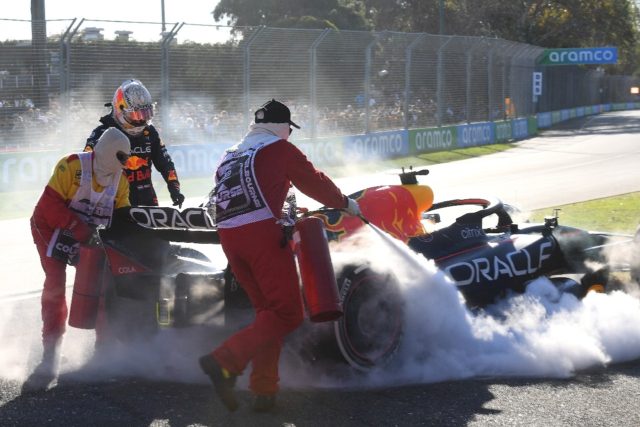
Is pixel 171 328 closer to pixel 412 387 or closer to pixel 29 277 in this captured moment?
pixel 412 387

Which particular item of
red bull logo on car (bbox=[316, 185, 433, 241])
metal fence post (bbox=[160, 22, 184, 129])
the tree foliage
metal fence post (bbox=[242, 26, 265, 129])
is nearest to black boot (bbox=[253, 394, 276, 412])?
red bull logo on car (bbox=[316, 185, 433, 241])

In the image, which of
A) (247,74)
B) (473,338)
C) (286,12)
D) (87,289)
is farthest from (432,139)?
(286,12)

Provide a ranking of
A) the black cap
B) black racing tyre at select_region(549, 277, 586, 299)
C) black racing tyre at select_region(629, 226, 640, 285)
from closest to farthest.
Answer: the black cap, black racing tyre at select_region(549, 277, 586, 299), black racing tyre at select_region(629, 226, 640, 285)

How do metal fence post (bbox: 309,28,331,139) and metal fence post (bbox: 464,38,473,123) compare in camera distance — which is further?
metal fence post (bbox: 464,38,473,123)

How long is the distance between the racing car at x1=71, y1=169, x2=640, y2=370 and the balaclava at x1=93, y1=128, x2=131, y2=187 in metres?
0.28

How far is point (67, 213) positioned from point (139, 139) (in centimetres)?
169

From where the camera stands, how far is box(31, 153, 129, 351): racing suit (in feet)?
18.6

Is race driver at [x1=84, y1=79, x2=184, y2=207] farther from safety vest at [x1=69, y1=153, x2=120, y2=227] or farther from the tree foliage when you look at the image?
the tree foliage

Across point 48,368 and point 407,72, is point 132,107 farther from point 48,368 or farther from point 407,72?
point 407,72

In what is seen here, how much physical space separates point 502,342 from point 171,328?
2.04 metres

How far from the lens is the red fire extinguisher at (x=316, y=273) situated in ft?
15.8

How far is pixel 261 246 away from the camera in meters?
4.79

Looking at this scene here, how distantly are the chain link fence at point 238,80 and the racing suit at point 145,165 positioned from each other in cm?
910

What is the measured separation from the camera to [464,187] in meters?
18.6
